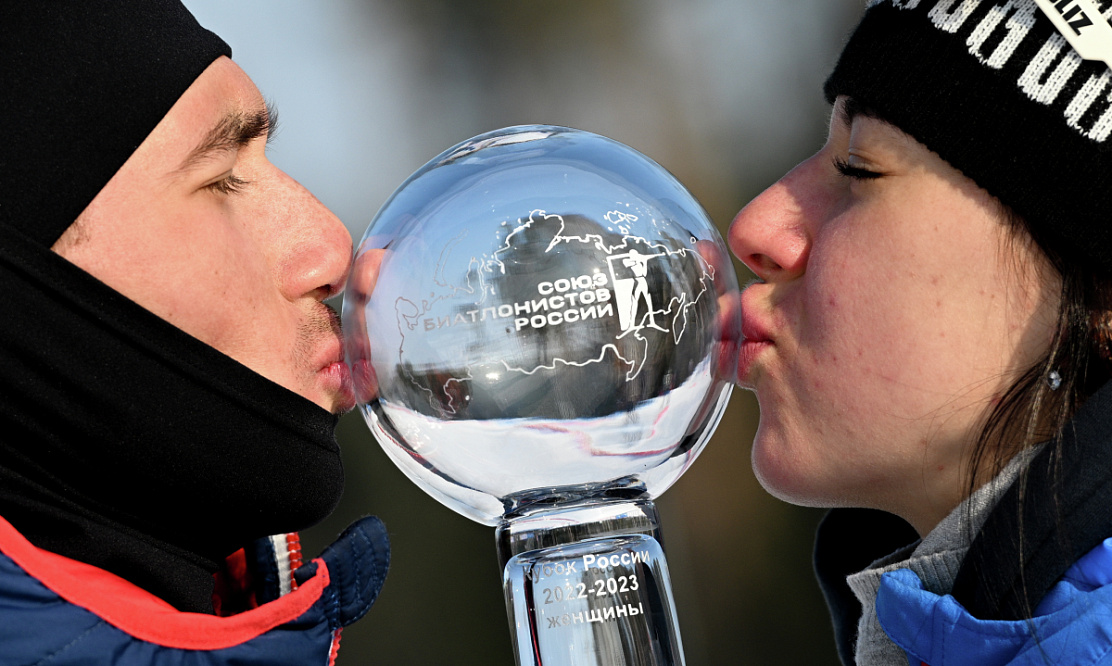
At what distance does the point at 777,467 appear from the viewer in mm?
1498

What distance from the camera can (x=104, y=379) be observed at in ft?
4.40

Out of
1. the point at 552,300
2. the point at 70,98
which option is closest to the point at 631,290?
the point at 552,300

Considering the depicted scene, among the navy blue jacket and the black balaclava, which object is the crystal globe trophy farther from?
the navy blue jacket

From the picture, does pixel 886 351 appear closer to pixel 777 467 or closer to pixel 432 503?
pixel 777 467

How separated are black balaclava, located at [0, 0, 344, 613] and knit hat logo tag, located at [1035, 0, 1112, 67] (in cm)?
115

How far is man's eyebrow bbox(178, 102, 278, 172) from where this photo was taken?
144cm

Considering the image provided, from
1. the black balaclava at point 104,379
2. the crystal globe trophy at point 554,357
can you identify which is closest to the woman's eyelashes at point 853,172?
the crystal globe trophy at point 554,357

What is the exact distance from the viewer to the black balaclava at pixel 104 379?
131cm

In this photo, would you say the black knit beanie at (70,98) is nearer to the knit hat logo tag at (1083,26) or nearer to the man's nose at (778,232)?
the man's nose at (778,232)

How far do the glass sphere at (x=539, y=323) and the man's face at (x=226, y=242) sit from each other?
0.23m

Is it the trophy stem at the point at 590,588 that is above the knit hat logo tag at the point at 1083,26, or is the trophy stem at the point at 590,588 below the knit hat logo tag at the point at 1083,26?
below

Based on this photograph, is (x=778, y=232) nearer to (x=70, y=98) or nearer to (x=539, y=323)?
(x=539, y=323)

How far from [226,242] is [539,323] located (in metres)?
0.58

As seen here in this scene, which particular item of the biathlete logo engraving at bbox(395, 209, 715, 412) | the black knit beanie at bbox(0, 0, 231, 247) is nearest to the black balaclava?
the black knit beanie at bbox(0, 0, 231, 247)
